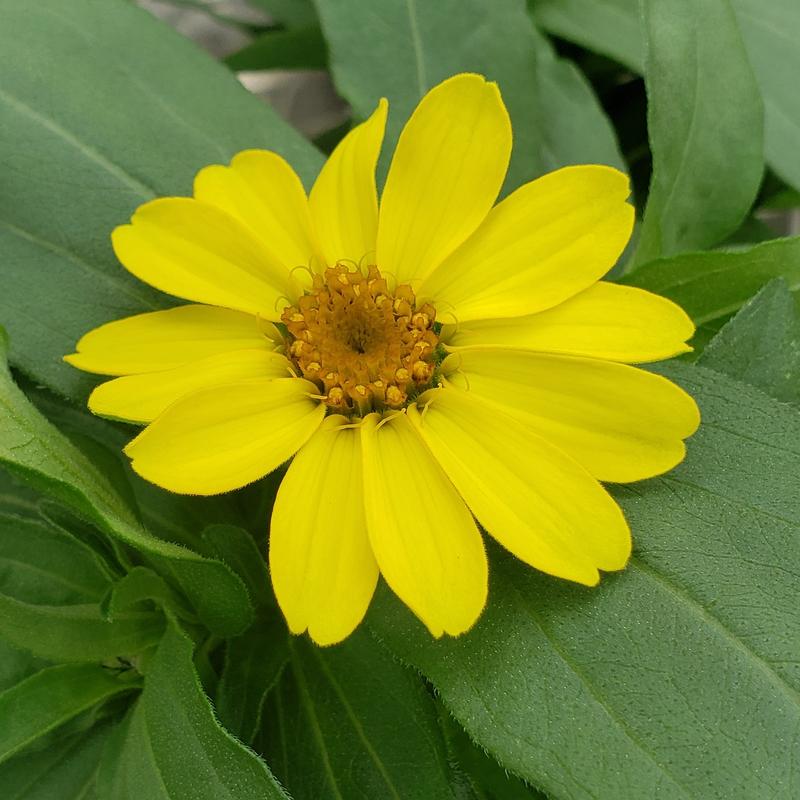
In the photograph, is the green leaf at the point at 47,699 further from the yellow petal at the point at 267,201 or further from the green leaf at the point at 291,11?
the green leaf at the point at 291,11

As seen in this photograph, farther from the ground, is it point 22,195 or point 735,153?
point 22,195

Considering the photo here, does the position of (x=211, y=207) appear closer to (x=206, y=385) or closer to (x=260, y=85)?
(x=206, y=385)

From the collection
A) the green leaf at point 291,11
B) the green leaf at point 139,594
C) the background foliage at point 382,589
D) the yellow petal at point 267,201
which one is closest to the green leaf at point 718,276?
the background foliage at point 382,589

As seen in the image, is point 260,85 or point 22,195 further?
point 260,85

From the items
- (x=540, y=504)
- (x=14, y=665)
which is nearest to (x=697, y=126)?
(x=540, y=504)

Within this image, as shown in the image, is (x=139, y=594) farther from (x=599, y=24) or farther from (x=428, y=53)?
(x=599, y=24)

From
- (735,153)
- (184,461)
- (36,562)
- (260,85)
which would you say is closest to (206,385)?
(184,461)

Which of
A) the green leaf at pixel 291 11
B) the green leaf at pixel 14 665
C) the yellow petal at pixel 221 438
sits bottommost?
the green leaf at pixel 14 665
